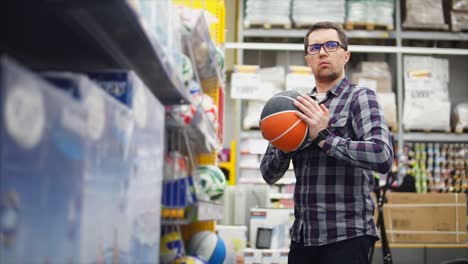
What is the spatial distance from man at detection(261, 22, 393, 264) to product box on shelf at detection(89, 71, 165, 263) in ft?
2.29

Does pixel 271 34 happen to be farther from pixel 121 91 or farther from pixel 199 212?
pixel 121 91

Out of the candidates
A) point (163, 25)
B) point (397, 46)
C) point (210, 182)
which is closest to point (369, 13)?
point (397, 46)

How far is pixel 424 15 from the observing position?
6637 mm

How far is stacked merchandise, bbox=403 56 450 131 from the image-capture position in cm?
638

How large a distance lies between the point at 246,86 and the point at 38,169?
5.63 m

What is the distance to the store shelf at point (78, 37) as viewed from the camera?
949 millimetres

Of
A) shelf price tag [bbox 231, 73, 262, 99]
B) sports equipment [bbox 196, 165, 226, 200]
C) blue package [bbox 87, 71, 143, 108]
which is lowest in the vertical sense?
sports equipment [bbox 196, 165, 226, 200]

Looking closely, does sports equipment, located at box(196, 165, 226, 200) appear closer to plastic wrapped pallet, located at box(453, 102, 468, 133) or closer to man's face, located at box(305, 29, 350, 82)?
man's face, located at box(305, 29, 350, 82)

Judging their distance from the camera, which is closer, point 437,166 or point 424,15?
point 437,166

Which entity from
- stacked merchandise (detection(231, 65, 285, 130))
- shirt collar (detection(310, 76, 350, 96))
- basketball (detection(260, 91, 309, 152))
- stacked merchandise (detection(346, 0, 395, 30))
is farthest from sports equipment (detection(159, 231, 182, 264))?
stacked merchandise (detection(346, 0, 395, 30))

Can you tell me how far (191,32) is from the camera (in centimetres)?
224

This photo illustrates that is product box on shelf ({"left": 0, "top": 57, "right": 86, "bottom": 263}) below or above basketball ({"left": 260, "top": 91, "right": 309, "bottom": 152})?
below

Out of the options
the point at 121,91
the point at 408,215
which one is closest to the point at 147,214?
the point at 121,91

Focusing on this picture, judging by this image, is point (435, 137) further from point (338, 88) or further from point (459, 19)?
point (338, 88)
